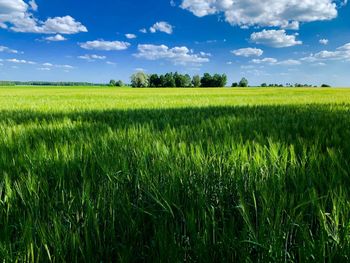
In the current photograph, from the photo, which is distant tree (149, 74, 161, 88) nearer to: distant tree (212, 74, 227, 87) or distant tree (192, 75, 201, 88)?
distant tree (192, 75, 201, 88)

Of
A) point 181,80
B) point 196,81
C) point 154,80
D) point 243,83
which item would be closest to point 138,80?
point 154,80

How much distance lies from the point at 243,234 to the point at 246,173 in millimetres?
459

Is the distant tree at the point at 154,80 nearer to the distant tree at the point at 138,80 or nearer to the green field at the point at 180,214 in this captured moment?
the distant tree at the point at 138,80

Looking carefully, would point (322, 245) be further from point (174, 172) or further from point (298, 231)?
point (174, 172)

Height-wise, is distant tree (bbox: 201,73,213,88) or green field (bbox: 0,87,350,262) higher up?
distant tree (bbox: 201,73,213,88)

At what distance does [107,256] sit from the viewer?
77 centimetres

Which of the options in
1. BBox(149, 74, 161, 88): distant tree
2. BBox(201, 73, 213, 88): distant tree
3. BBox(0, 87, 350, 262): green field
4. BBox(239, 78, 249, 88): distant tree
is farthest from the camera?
BBox(149, 74, 161, 88): distant tree

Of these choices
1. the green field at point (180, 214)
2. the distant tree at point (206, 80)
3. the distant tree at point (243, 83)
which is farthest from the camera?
the distant tree at point (206, 80)

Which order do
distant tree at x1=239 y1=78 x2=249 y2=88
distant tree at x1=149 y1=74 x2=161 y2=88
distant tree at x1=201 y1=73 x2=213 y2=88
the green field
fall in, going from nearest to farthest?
the green field < distant tree at x1=239 y1=78 x2=249 y2=88 < distant tree at x1=201 y1=73 x2=213 y2=88 < distant tree at x1=149 y1=74 x2=161 y2=88

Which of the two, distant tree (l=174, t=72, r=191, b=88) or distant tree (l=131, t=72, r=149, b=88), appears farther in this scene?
distant tree (l=174, t=72, r=191, b=88)

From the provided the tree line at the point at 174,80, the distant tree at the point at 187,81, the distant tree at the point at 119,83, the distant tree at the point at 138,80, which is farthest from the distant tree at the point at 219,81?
the distant tree at the point at 119,83

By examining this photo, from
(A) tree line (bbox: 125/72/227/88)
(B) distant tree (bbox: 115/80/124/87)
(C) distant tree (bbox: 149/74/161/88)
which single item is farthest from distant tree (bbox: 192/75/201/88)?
(B) distant tree (bbox: 115/80/124/87)

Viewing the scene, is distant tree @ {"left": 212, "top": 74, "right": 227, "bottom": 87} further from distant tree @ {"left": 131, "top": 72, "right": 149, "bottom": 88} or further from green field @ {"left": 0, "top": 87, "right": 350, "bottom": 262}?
green field @ {"left": 0, "top": 87, "right": 350, "bottom": 262}

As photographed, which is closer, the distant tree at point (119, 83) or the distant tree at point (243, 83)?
the distant tree at point (243, 83)
